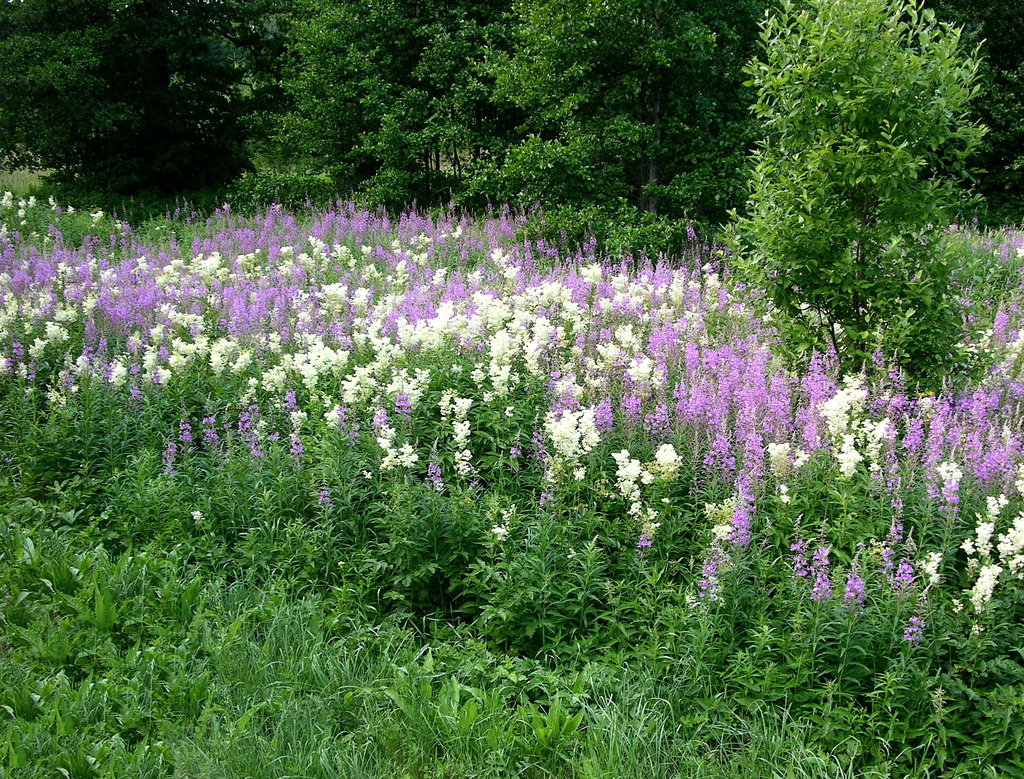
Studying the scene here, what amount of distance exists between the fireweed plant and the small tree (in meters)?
0.41

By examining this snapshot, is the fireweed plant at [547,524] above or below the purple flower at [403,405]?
below

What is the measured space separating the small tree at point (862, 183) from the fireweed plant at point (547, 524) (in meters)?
0.41

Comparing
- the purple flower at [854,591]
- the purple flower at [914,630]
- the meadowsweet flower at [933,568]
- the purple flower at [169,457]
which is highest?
the meadowsweet flower at [933,568]

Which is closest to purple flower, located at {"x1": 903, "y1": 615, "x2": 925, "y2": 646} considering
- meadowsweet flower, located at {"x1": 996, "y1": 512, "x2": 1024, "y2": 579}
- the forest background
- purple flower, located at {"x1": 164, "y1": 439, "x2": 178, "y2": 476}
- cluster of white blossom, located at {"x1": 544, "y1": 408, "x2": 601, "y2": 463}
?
meadowsweet flower, located at {"x1": 996, "y1": 512, "x2": 1024, "y2": 579}

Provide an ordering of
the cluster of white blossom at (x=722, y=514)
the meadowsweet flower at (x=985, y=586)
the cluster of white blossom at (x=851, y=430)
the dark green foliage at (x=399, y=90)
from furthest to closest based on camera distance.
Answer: the dark green foliage at (x=399, y=90)
the cluster of white blossom at (x=851, y=430)
the cluster of white blossom at (x=722, y=514)
the meadowsweet flower at (x=985, y=586)

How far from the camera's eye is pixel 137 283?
9281 millimetres

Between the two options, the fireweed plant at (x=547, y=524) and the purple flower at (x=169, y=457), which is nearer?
the fireweed plant at (x=547, y=524)

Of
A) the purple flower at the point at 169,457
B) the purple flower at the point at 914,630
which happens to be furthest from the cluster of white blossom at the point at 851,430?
the purple flower at the point at 169,457

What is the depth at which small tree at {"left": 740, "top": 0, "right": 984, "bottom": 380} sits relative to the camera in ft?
17.1

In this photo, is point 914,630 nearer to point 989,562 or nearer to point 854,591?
point 854,591

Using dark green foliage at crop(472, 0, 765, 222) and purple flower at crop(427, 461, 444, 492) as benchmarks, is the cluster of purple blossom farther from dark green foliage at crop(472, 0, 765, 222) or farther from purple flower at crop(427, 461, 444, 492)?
dark green foliage at crop(472, 0, 765, 222)

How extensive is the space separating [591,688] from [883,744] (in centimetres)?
125

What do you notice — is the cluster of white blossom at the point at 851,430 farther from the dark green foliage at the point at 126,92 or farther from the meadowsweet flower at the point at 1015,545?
the dark green foliage at the point at 126,92

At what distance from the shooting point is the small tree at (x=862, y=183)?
521 centimetres
